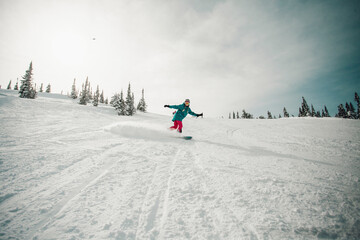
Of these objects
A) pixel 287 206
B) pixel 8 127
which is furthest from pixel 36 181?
pixel 8 127

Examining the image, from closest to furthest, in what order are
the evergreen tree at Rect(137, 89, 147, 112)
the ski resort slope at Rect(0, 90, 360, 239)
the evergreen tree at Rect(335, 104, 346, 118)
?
the ski resort slope at Rect(0, 90, 360, 239)
the evergreen tree at Rect(137, 89, 147, 112)
the evergreen tree at Rect(335, 104, 346, 118)

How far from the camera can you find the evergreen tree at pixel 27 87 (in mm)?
33106

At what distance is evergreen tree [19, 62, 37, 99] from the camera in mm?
33106

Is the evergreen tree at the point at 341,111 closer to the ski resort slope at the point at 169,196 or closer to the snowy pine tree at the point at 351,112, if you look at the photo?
the snowy pine tree at the point at 351,112

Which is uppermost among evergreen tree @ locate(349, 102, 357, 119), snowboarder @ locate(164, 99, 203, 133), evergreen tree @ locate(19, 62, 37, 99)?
evergreen tree @ locate(349, 102, 357, 119)

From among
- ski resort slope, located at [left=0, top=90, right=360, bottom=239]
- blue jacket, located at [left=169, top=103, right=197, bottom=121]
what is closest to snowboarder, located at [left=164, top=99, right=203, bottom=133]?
blue jacket, located at [left=169, top=103, right=197, bottom=121]

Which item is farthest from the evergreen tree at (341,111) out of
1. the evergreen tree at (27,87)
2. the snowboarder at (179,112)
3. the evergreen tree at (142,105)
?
the evergreen tree at (27,87)

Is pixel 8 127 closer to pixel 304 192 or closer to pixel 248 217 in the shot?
pixel 248 217

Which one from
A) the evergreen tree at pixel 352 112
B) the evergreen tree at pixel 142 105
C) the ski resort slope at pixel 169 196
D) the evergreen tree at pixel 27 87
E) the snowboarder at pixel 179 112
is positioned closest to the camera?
the ski resort slope at pixel 169 196

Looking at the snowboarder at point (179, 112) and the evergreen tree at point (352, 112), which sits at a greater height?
the evergreen tree at point (352, 112)

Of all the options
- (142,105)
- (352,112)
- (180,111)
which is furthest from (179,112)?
(352,112)

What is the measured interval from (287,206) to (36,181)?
4718 mm

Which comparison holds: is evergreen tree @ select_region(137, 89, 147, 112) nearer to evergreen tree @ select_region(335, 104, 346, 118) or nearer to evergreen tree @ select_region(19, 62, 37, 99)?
evergreen tree @ select_region(19, 62, 37, 99)

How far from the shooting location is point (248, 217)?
2.22m
